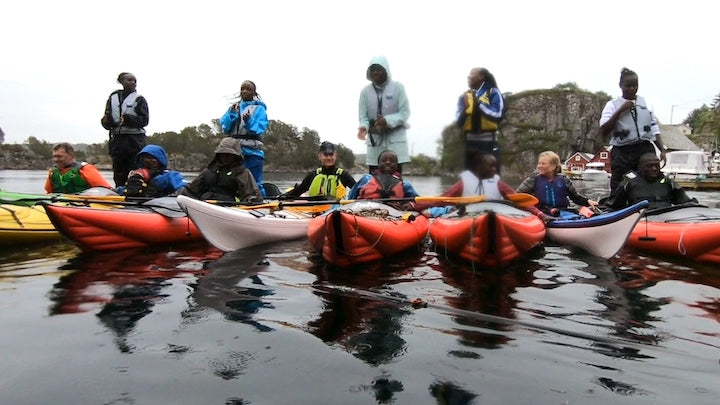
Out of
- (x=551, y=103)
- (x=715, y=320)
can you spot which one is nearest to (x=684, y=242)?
(x=715, y=320)

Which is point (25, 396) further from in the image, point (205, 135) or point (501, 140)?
point (205, 135)

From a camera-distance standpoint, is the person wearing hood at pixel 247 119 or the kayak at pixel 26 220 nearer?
the kayak at pixel 26 220

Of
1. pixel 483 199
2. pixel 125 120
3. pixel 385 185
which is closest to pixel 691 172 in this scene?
pixel 385 185

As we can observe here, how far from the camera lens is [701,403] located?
7.67 feet

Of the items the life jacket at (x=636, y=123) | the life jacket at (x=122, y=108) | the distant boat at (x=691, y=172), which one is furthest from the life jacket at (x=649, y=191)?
the distant boat at (x=691, y=172)

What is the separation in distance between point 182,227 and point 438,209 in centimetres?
348

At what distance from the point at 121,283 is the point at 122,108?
543 cm

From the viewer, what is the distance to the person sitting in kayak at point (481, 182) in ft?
15.1

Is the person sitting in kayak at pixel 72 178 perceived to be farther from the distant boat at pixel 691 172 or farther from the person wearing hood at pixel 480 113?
the distant boat at pixel 691 172

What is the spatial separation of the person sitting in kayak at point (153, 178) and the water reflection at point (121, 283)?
155 cm

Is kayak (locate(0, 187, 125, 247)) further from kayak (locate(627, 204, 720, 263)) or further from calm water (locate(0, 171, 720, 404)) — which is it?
kayak (locate(627, 204, 720, 263))

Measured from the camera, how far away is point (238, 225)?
6.00 meters

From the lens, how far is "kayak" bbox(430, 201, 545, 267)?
4.78 m

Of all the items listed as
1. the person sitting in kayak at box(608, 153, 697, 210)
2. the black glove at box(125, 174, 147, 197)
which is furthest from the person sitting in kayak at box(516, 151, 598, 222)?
the black glove at box(125, 174, 147, 197)
